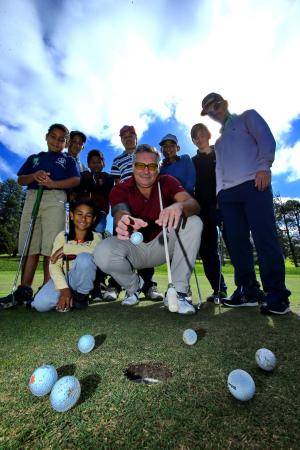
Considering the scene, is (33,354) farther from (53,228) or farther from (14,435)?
(53,228)

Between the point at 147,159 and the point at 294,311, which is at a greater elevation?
the point at 147,159

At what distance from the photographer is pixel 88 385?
1650 millimetres

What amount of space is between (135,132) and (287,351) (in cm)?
480

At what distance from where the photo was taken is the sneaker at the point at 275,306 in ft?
11.0

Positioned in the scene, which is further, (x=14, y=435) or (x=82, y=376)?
(x=82, y=376)

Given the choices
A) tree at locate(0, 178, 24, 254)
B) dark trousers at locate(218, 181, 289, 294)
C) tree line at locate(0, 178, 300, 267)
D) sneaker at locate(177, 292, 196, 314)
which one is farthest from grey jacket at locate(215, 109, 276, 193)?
tree at locate(0, 178, 24, 254)

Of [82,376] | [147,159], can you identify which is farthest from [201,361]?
[147,159]

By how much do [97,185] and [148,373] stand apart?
13.9 feet

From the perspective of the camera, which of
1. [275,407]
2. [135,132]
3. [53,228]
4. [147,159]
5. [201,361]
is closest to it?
[275,407]

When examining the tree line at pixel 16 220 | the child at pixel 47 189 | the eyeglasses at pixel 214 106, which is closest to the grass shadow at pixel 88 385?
the child at pixel 47 189

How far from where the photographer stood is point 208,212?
495 centimetres

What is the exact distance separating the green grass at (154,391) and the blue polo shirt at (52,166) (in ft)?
9.35

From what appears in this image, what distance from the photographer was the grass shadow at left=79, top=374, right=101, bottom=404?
1.52m

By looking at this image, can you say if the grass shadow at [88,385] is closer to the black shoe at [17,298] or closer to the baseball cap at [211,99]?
the black shoe at [17,298]
